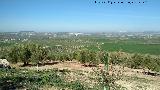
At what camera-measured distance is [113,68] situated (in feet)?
39.4

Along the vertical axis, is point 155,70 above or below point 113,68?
below

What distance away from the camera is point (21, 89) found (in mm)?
28594

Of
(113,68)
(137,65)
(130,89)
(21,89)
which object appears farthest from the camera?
(137,65)

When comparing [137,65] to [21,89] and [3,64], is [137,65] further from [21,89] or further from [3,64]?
[21,89]

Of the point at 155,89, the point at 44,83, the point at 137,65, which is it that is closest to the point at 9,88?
the point at 44,83

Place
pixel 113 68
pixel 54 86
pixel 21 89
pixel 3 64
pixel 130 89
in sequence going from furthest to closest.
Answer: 1. pixel 3 64
2. pixel 130 89
3. pixel 54 86
4. pixel 21 89
5. pixel 113 68

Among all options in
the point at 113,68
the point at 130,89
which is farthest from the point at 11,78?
the point at 113,68

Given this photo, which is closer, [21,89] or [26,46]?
[21,89]

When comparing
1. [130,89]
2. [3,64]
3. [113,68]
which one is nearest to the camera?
[113,68]

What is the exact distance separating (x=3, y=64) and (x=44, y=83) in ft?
76.8

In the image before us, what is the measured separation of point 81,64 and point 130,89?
2965 centimetres

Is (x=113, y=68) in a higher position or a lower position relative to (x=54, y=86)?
higher

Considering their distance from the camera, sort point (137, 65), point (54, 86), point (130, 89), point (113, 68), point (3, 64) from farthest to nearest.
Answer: point (137, 65)
point (3, 64)
point (130, 89)
point (54, 86)
point (113, 68)

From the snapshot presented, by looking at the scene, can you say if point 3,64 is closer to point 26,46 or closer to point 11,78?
point 26,46
